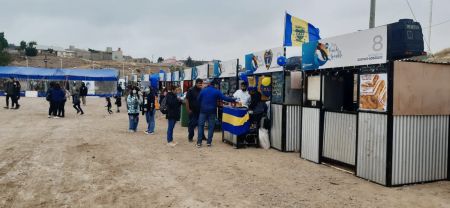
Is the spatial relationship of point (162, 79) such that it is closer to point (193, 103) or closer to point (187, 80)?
point (187, 80)

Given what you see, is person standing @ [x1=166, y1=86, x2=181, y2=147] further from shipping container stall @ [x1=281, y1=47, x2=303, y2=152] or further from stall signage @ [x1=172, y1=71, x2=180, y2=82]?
stall signage @ [x1=172, y1=71, x2=180, y2=82]

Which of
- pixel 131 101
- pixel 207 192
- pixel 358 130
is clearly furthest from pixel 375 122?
pixel 131 101

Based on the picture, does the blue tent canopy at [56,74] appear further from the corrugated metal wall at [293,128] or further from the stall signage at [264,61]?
the corrugated metal wall at [293,128]

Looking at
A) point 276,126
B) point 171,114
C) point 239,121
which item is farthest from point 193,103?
point 276,126

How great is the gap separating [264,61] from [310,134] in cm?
323

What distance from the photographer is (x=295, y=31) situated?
1246 centimetres

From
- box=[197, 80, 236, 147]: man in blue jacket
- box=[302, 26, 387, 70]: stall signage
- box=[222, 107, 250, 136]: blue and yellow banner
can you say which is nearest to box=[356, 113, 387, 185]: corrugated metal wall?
box=[302, 26, 387, 70]: stall signage

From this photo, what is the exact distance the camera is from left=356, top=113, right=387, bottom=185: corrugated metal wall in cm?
697

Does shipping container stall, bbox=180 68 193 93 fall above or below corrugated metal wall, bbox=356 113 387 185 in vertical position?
above

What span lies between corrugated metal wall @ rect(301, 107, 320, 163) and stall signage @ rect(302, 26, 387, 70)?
1.08m

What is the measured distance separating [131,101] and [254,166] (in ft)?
22.2

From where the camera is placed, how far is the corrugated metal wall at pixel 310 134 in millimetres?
9094

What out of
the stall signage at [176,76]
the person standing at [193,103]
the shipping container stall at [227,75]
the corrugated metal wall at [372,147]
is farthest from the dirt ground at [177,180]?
the stall signage at [176,76]

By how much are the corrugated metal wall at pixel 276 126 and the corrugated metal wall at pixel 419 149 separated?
A: 157 inches
